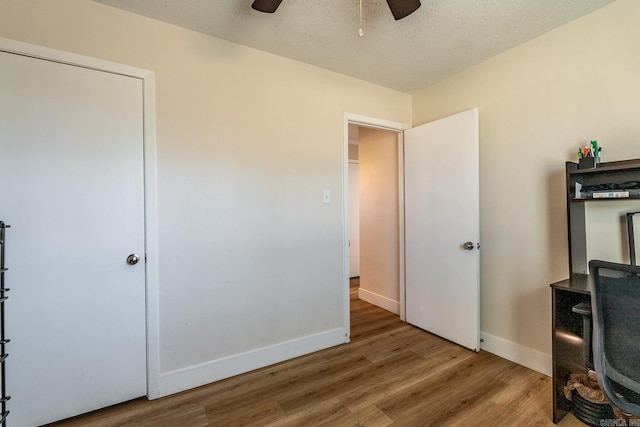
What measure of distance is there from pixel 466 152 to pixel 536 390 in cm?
180

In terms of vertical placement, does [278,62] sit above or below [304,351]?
above

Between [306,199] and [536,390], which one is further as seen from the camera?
[306,199]

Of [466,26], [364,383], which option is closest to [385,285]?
Answer: [364,383]

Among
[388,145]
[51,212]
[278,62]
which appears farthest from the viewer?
[388,145]

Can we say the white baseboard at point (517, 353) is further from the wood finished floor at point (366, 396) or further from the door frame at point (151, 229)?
the door frame at point (151, 229)

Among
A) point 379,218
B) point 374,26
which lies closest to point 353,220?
point 379,218

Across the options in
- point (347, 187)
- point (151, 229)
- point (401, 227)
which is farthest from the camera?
point (401, 227)

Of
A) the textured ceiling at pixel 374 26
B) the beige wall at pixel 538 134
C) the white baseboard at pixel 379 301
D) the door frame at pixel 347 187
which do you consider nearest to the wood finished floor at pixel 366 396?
the beige wall at pixel 538 134

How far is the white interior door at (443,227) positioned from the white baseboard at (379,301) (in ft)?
0.93

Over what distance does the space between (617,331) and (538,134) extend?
153 centimetres

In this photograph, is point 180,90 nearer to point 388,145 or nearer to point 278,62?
point 278,62

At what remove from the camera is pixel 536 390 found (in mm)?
1931

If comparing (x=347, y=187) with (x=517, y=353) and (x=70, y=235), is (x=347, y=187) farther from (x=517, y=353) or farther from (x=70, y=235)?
(x=70, y=235)

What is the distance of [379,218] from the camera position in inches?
140
